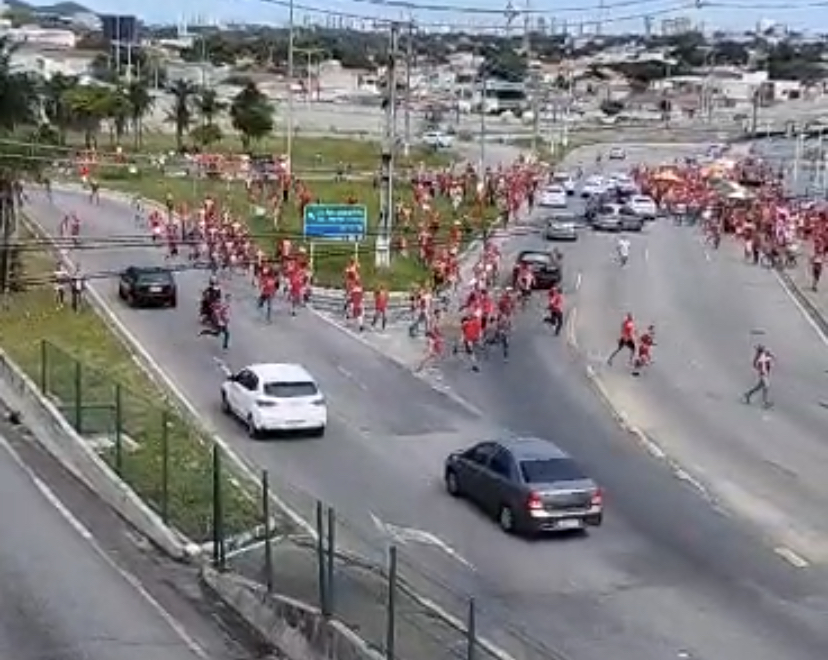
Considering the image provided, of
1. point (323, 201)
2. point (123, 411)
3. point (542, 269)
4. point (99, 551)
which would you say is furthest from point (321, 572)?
point (323, 201)

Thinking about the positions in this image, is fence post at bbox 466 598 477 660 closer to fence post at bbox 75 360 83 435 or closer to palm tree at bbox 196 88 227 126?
fence post at bbox 75 360 83 435

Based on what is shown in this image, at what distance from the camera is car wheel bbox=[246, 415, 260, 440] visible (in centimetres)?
3341

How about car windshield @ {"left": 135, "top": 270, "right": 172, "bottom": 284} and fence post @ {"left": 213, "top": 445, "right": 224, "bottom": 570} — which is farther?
car windshield @ {"left": 135, "top": 270, "right": 172, "bottom": 284}

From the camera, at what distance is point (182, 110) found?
112312mm

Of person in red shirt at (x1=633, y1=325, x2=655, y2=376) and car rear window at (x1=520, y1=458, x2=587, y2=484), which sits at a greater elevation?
car rear window at (x1=520, y1=458, x2=587, y2=484)

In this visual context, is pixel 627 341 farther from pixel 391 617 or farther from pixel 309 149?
pixel 309 149

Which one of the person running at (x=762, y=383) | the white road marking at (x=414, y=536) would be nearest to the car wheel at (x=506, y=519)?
the white road marking at (x=414, y=536)

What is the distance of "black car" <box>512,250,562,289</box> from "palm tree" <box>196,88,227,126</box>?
6005 centimetres

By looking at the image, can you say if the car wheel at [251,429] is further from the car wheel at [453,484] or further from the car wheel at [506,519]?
the car wheel at [506,519]

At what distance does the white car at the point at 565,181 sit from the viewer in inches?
4250

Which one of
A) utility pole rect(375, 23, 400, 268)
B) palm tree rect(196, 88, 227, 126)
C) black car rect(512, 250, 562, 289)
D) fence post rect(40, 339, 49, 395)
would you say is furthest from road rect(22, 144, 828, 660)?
palm tree rect(196, 88, 227, 126)

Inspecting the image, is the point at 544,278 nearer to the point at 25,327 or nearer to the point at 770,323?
the point at 770,323

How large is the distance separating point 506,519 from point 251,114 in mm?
86912

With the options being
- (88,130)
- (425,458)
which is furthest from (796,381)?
(88,130)
